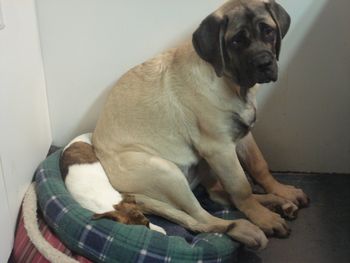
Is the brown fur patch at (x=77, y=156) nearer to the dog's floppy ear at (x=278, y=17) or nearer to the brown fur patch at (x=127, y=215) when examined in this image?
the brown fur patch at (x=127, y=215)

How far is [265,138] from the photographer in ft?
7.73

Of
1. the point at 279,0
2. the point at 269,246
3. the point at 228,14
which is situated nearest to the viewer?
the point at 228,14

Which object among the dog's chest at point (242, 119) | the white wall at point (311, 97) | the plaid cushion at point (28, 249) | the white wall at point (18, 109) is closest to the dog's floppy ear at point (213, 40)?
the dog's chest at point (242, 119)

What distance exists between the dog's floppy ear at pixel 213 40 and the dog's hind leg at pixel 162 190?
46 centimetres

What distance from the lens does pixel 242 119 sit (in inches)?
74.2

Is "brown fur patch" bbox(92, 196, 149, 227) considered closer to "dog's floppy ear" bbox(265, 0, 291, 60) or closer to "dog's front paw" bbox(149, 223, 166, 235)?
"dog's front paw" bbox(149, 223, 166, 235)

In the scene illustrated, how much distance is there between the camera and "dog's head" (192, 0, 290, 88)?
1.68m

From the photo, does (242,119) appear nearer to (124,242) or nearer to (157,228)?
(157,228)

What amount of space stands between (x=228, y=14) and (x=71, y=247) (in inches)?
40.6

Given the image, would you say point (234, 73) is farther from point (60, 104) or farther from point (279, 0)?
→ point (60, 104)

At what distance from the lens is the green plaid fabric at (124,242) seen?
1691 millimetres

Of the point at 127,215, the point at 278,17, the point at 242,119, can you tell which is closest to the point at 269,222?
the point at 242,119

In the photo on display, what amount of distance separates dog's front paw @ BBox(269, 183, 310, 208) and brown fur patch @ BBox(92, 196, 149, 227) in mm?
623

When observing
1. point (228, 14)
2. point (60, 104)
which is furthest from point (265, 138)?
point (60, 104)
